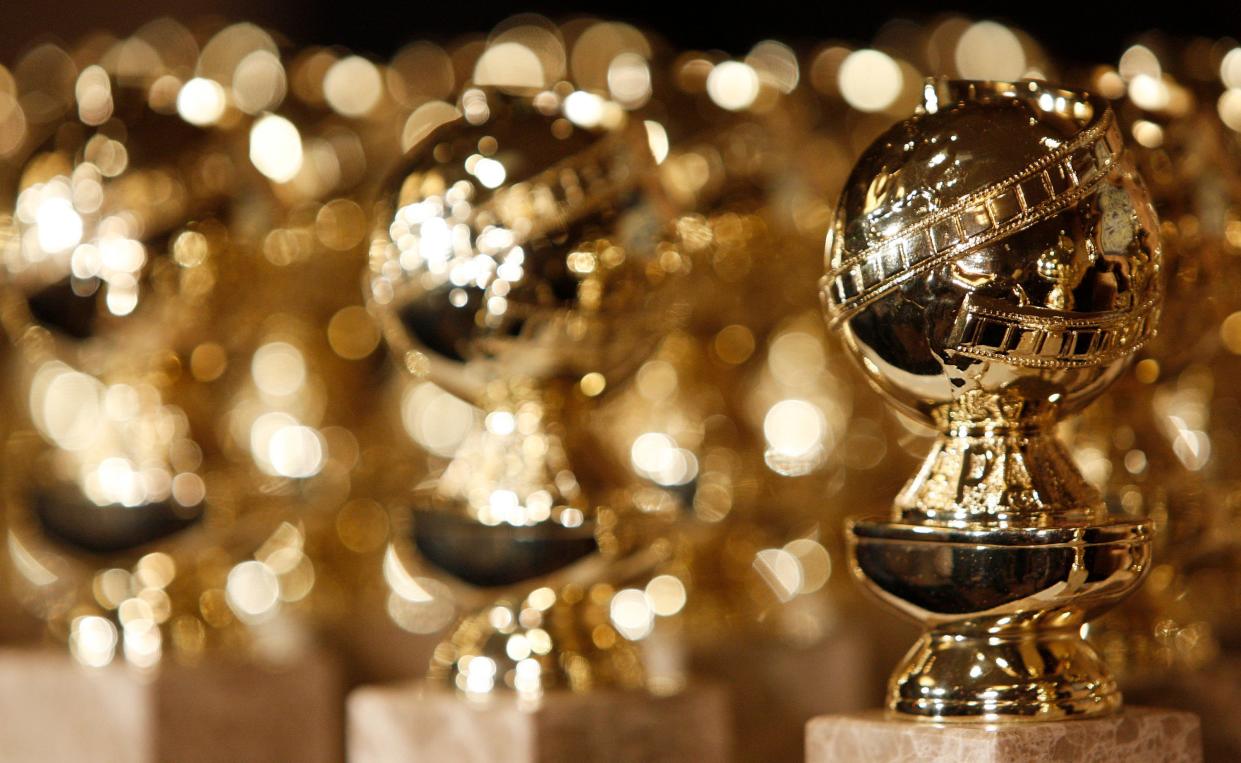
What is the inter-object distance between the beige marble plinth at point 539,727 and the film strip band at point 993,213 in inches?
7.5

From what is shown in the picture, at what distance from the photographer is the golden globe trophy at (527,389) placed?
1.87 feet

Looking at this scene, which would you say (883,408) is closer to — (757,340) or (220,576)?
(757,340)

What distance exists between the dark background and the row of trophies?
0.73 feet

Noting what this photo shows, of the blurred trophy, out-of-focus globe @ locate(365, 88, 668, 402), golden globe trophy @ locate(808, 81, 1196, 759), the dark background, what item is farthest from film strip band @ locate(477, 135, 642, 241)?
the dark background

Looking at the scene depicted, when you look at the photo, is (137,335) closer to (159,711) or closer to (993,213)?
(159,711)

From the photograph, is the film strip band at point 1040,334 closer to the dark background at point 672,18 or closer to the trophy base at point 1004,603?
the trophy base at point 1004,603

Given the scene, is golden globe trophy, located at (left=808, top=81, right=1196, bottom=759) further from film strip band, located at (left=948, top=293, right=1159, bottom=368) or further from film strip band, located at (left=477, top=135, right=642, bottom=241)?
film strip band, located at (left=477, top=135, right=642, bottom=241)

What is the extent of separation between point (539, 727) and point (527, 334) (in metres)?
0.14

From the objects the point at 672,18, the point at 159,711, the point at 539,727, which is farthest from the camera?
the point at 672,18

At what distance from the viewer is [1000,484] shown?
48 centimetres

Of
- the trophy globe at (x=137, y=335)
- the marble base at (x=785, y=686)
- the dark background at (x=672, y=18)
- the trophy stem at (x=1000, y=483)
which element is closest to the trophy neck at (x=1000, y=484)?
the trophy stem at (x=1000, y=483)

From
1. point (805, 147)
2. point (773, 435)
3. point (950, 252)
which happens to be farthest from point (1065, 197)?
point (773, 435)

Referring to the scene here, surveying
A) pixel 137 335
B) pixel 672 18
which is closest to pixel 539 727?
pixel 137 335

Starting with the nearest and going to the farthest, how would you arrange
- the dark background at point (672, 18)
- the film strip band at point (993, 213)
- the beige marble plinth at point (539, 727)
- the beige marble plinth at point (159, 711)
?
1. the film strip band at point (993, 213)
2. the beige marble plinth at point (539, 727)
3. the beige marble plinth at point (159, 711)
4. the dark background at point (672, 18)
